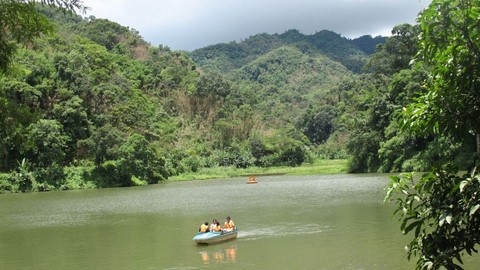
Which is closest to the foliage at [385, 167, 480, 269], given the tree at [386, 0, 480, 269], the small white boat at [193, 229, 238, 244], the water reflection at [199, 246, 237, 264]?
the tree at [386, 0, 480, 269]

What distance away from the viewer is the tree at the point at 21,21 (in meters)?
5.07

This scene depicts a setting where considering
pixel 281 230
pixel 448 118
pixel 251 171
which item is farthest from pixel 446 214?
pixel 251 171

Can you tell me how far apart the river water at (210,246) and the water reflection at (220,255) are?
3cm

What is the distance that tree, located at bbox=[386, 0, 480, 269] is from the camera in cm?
351

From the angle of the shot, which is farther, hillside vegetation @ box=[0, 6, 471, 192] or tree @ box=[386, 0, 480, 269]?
hillside vegetation @ box=[0, 6, 471, 192]

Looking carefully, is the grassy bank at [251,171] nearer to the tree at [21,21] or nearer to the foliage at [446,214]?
the tree at [21,21]

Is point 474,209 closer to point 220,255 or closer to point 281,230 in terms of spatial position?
point 220,255

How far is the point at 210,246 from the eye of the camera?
16.9 m

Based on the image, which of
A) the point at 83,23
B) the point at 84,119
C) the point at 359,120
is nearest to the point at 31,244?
the point at 84,119

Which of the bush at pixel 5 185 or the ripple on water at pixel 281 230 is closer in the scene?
the ripple on water at pixel 281 230

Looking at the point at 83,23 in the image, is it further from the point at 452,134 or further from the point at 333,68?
the point at 452,134

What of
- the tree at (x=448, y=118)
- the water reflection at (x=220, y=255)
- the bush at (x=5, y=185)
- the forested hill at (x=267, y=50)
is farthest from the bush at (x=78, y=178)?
the forested hill at (x=267, y=50)

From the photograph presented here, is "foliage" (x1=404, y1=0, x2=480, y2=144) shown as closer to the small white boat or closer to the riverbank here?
the small white boat

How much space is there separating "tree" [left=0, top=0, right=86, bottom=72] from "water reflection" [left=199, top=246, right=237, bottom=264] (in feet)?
34.0
